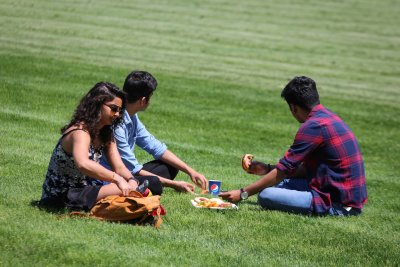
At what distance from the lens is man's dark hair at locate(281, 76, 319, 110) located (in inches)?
311

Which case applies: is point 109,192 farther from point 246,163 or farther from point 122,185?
point 246,163

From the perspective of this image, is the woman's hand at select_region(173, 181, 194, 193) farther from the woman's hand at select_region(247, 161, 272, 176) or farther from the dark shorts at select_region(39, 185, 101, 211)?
the dark shorts at select_region(39, 185, 101, 211)

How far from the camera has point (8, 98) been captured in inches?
541

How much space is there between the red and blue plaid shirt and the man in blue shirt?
1291 millimetres

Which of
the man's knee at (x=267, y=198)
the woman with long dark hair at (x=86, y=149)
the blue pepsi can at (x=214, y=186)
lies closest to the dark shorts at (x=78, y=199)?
the woman with long dark hair at (x=86, y=149)

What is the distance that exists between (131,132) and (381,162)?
6564 millimetres

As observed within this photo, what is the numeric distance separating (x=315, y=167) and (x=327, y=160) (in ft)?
0.69

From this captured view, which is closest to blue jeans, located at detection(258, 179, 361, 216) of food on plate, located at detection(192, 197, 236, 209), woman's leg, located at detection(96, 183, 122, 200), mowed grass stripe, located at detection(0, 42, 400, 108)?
food on plate, located at detection(192, 197, 236, 209)

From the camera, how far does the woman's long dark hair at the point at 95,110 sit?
22.9 feet

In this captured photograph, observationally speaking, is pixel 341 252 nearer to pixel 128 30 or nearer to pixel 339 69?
pixel 339 69

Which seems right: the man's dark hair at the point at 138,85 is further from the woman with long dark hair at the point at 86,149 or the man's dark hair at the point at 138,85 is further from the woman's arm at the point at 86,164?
the woman's arm at the point at 86,164

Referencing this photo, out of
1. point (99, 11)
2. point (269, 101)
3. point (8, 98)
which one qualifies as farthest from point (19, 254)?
point (99, 11)

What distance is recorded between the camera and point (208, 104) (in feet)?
52.3

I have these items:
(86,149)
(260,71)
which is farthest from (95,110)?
(260,71)
